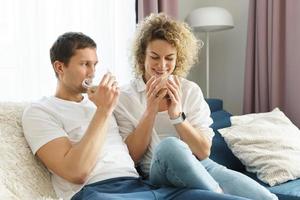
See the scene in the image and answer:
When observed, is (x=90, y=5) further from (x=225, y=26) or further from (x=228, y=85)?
(x=228, y=85)

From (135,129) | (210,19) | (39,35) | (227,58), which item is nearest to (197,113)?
(135,129)

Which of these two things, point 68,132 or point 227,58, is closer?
point 68,132

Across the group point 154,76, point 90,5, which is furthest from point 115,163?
point 90,5

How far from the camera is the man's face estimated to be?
4.79 feet

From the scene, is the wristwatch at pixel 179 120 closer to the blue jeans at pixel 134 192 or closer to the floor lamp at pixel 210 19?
the blue jeans at pixel 134 192

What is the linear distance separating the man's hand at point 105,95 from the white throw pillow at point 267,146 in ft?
2.81

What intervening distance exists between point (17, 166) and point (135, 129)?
1.59ft

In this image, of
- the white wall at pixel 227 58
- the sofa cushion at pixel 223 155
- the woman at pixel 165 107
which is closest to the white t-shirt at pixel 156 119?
the woman at pixel 165 107

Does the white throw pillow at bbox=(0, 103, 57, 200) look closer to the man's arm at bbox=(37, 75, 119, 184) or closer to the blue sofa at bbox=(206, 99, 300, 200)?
the man's arm at bbox=(37, 75, 119, 184)

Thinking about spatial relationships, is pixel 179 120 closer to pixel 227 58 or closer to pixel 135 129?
pixel 135 129

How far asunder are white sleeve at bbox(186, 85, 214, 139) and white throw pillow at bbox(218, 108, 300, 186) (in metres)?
0.37

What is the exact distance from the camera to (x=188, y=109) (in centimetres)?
167

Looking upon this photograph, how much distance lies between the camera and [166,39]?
1686 mm

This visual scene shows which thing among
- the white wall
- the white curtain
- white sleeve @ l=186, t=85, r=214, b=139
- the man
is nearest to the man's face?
the man
